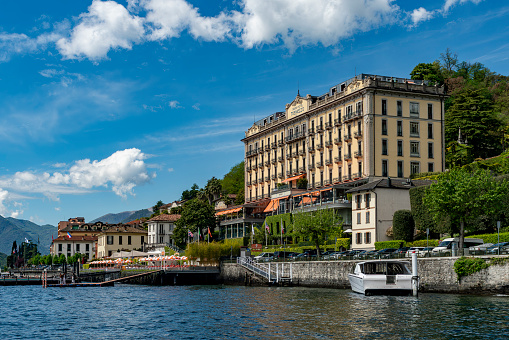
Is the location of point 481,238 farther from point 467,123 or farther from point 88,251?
point 88,251

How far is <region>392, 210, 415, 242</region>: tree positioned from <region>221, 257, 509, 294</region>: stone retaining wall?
48.2 ft

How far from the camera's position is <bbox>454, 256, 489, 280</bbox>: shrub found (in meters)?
42.0

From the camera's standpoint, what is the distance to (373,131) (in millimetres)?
91812

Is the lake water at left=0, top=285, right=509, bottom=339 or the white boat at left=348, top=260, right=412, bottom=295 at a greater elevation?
the white boat at left=348, top=260, right=412, bottom=295

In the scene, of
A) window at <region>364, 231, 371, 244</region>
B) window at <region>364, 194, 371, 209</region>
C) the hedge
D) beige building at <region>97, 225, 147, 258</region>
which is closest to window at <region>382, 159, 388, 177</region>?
window at <region>364, 194, 371, 209</region>

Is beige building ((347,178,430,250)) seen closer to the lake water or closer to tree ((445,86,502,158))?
the lake water

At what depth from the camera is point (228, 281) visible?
252 ft

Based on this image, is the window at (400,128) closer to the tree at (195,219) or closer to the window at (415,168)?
the window at (415,168)

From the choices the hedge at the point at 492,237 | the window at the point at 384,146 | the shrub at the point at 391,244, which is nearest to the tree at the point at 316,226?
the shrub at the point at 391,244

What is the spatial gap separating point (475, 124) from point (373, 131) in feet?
65.7

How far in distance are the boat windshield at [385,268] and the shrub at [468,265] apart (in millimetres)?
3938

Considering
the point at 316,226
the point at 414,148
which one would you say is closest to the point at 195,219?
the point at 414,148

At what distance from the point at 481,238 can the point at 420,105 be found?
4191 cm

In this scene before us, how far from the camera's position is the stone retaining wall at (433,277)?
41125 millimetres
